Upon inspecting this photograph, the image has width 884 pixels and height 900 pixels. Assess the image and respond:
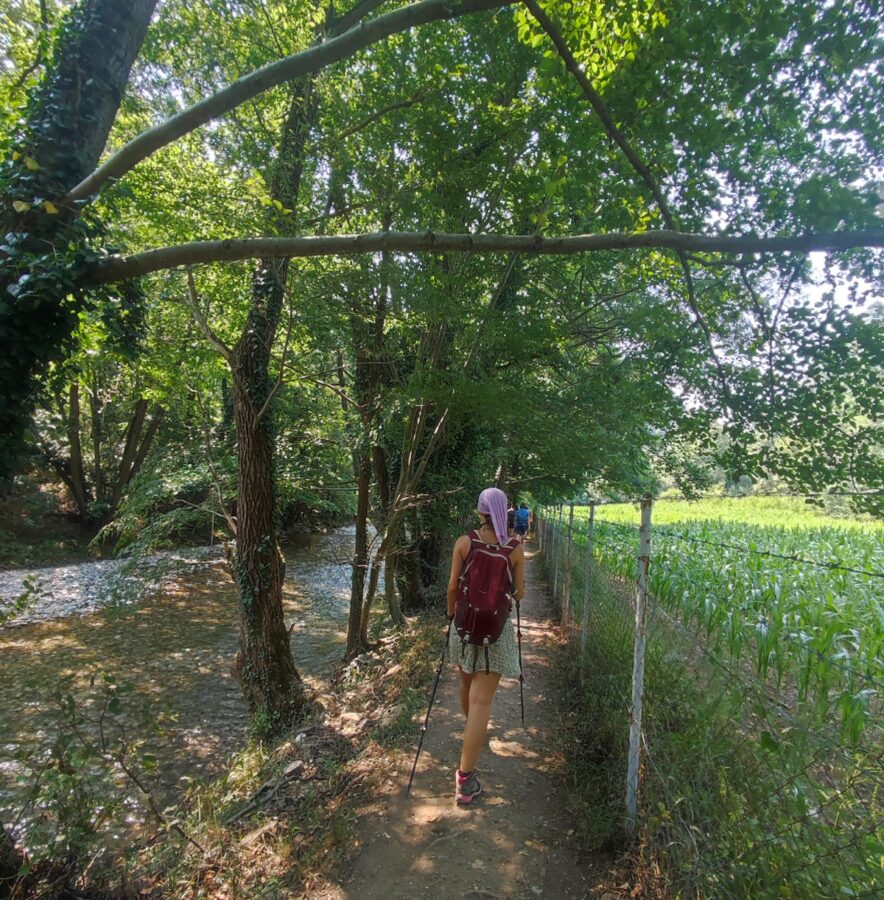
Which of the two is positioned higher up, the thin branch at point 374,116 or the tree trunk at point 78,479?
the thin branch at point 374,116

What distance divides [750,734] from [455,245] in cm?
265

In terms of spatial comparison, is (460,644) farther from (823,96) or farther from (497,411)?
(823,96)

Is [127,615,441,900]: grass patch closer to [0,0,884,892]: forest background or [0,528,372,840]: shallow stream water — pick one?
[0,528,372,840]: shallow stream water

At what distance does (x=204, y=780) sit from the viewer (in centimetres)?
551

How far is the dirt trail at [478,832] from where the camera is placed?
2.71 m

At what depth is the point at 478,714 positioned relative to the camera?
10.7ft

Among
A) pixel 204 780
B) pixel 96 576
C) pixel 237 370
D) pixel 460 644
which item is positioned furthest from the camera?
pixel 96 576

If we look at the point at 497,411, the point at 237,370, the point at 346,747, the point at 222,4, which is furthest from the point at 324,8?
the point at 346,747

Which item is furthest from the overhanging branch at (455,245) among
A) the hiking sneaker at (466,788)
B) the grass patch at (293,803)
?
the grass patch at (293,803)

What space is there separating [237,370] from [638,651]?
5561 mm

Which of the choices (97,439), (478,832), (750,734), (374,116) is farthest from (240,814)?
(97,439)

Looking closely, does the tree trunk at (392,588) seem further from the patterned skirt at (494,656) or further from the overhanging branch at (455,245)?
the overhanging branch at (455,245)

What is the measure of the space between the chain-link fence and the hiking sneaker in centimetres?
70

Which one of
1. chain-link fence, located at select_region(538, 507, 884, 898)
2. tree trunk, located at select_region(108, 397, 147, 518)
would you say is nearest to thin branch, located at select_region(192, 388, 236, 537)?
chain-link fence, located at select_region(538, 507, 884, 898)
